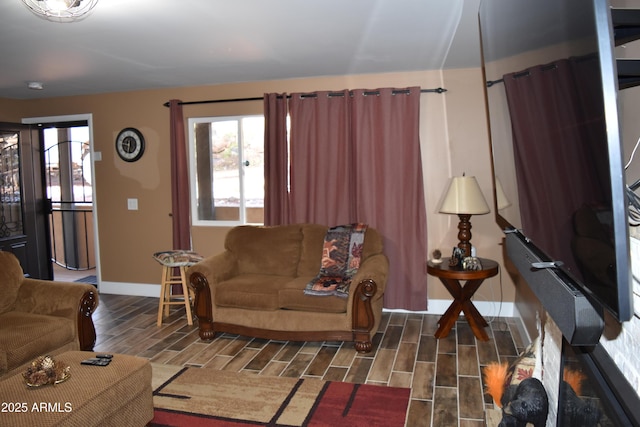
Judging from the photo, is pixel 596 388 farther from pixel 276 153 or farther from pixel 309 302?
pixel 276 153

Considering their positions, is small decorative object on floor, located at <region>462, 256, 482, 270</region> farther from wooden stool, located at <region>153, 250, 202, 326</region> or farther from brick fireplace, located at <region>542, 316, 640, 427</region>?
wooden stool, located at <region>153, 250, 202, 326</region>

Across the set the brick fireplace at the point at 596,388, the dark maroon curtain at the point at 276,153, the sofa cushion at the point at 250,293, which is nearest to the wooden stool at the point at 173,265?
the sofa cushion at the point at 250,293

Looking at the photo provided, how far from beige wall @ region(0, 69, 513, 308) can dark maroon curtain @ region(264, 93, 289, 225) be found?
219mm

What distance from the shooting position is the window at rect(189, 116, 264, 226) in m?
5.20

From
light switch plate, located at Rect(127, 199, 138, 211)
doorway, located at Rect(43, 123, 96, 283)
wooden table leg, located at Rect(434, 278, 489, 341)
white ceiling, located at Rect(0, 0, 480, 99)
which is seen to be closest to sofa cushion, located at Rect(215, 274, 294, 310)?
Result: wooden table leg, located at Rect(434, 278, 489, 341)

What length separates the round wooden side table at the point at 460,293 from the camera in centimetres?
393

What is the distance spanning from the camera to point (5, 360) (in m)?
2.91

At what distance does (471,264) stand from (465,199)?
0.54 meters

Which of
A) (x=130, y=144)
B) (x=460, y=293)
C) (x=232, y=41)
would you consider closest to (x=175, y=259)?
(x=130, y=144)

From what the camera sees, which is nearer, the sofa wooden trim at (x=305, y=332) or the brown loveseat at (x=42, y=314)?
the brown loveseat at (x=42, y=314)

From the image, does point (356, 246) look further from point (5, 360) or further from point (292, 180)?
point (5, 360)

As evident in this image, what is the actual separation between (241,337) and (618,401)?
336cm

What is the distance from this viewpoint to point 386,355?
3.77 meters

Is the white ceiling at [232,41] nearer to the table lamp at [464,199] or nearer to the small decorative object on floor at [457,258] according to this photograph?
the table lamp at [464,199]
